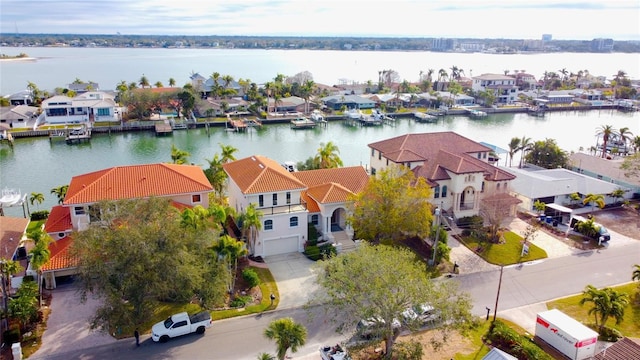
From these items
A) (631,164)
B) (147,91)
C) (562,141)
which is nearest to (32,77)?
(147,91)

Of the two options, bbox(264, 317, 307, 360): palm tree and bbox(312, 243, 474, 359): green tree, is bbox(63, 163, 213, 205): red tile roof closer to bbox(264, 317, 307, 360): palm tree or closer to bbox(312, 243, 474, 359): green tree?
bbox(264, 317, 307, 360): palm tree

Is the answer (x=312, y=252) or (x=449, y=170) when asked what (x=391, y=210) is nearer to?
(x=312, y=252)

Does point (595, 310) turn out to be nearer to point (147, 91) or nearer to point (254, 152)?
point (254, 152)

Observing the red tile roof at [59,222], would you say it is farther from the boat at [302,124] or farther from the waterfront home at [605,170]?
the boat at [302,124]

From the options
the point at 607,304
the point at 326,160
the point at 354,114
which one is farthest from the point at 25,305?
the point at 354,114

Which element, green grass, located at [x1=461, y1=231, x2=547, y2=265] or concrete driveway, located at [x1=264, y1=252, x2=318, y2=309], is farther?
green grass, located at [x1=461, y1=231, x2=547, y2=265]

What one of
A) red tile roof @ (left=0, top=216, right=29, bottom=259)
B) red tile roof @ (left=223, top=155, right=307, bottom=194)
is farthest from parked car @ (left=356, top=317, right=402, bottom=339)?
red tile roof @ (left=0, top=216, right=29, bottom=259)
